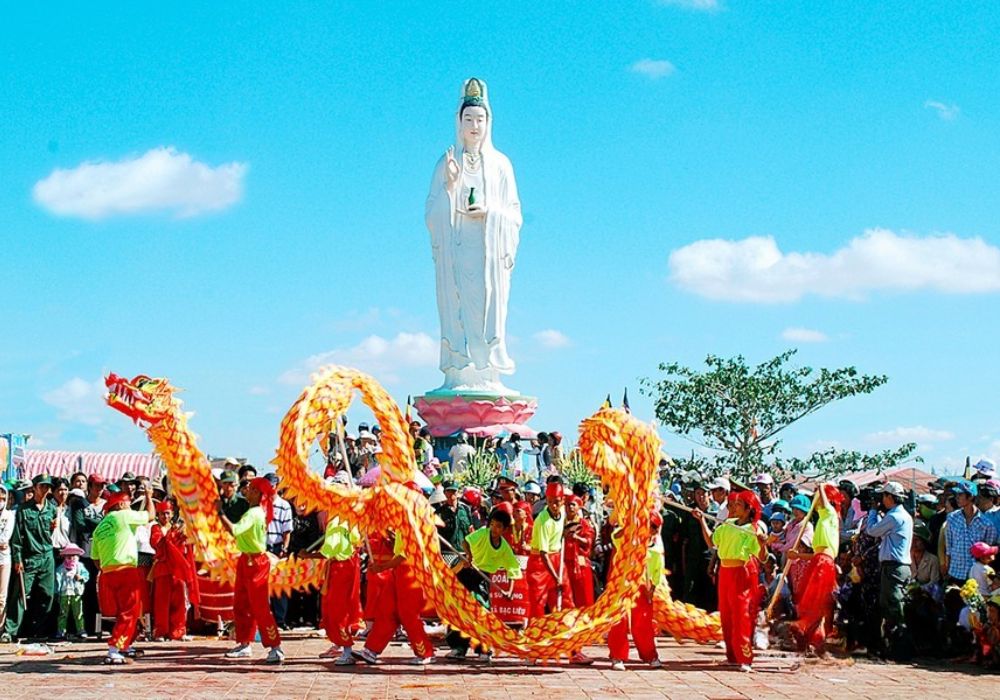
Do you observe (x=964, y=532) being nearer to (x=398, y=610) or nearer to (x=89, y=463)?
(x=398, y=610)

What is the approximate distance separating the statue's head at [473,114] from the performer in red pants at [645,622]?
1471 cm

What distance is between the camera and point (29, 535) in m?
10.4

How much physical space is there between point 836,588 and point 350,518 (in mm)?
4118

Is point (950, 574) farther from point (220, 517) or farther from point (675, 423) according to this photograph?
point (675, 423)

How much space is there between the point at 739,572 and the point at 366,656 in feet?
9.55

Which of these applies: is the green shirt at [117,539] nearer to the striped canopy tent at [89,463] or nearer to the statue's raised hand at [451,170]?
the striped canopy tent at [89,463]

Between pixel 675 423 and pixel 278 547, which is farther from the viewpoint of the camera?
pixel 675 423

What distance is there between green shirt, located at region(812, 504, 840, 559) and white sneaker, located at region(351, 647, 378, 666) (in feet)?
12.1

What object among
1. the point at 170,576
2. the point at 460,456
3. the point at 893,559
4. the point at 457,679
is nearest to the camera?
the point at 457,679

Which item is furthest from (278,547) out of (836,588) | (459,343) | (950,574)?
(459,343)

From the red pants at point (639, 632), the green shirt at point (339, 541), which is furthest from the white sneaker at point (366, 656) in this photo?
the red pants at point (639, 632)

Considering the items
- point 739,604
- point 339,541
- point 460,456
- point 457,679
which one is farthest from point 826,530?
point 460,456

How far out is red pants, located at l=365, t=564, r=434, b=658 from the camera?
895 cm

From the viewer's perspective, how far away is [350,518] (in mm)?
8984
